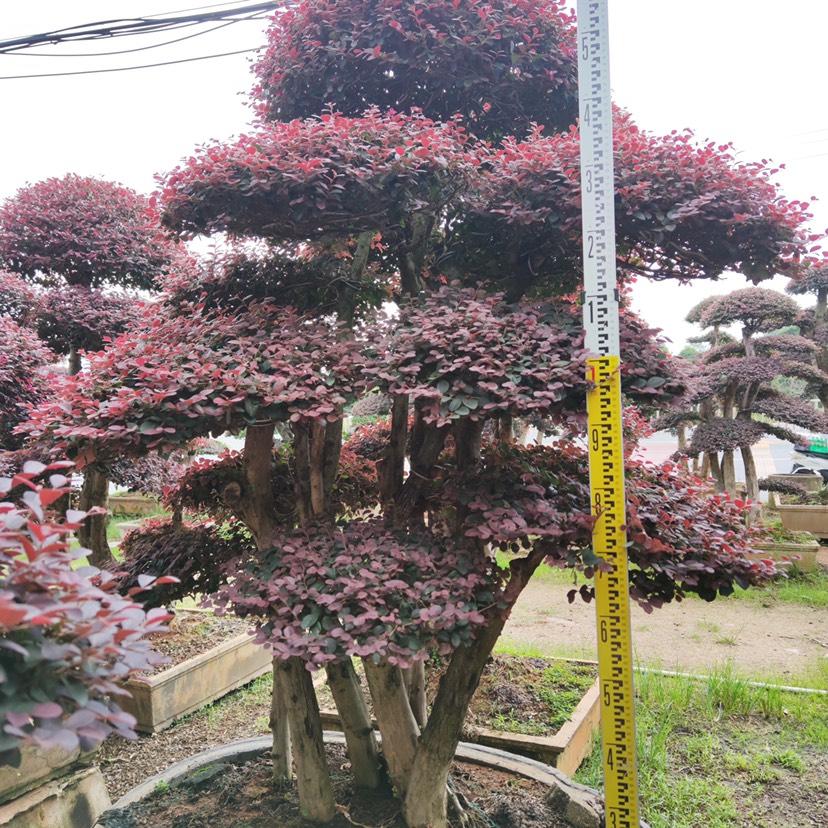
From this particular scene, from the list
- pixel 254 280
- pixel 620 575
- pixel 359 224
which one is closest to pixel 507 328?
pixel 359 224

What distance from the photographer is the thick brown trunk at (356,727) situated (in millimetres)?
2225

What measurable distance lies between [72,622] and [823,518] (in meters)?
8.34

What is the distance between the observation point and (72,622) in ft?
2.50

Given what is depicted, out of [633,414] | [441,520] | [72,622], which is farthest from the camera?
[633,414]

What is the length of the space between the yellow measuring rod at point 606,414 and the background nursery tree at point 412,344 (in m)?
0.06

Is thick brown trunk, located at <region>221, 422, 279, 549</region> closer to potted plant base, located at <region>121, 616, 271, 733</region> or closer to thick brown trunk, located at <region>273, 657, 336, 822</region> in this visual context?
thick brown trunk, located at <region>273, 657, 336, 822</region>

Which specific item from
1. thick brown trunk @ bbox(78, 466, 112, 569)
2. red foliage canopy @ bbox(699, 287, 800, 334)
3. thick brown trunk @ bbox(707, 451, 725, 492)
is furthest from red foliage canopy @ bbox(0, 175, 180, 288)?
thick brown trunk @ bbox(707, 451, 725, 492)

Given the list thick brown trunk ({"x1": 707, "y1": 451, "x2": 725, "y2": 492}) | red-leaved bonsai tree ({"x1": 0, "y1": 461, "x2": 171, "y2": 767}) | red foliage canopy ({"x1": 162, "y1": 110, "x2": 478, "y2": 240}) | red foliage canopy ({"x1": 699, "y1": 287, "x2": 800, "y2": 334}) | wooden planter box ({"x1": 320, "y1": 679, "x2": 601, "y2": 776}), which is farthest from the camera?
thick brown trunk ({"x1": 707, "y1": 451, "x2": 725, "y2": 492})

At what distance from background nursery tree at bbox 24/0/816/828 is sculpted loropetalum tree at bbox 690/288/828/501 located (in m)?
4.68

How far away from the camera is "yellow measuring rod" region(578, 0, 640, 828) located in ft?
5.70

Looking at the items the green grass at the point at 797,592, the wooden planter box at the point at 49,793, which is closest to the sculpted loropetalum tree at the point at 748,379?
the green grass at the point at 797,592

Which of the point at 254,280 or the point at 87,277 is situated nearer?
the point at 254,280

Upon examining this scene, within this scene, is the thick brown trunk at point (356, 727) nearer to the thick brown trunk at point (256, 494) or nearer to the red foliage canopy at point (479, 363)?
the thick brown trunk at point (256, 494)

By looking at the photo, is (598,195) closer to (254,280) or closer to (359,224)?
(359,224)
